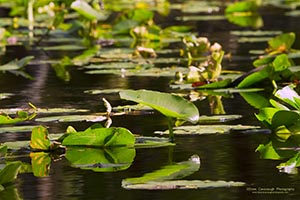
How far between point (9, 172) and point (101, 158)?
38cm

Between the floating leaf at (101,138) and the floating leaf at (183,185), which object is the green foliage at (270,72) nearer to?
the floating leaf at (101,138)

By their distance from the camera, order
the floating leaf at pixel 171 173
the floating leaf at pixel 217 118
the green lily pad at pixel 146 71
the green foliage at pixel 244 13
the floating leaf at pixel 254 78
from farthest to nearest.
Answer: the green foliage at pixel 244 13 → the green lily pad at pixel 146 71 → the floating leaf at pixel 254 78 → the floating leaf at pixel 217 118 → the floating leaf at pixel 171 173

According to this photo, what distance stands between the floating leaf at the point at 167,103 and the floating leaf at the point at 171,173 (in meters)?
0.16

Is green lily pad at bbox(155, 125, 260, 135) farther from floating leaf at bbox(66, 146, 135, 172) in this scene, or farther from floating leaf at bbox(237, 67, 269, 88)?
floating leaf at bbox(237, 67, 269, 88)

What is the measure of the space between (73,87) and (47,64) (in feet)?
3.33

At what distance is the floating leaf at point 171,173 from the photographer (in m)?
2.18

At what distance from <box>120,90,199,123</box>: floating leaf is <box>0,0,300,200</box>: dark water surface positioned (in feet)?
0.28

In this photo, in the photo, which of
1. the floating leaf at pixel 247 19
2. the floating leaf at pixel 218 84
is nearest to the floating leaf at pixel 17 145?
the floating leaf at pixel 218 84

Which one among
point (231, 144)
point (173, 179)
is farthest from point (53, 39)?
point (173, 179)

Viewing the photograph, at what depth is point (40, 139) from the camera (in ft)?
8.25

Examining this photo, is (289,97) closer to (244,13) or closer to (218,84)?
(218,84)

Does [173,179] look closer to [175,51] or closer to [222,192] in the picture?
A: [222,192]

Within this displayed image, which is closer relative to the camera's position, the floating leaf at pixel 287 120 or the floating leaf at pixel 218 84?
the floating leaf at pixel 287 120

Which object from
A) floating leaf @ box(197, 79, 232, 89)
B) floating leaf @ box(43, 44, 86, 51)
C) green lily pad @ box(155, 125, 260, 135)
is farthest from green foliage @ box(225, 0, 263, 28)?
green lily pad @ box(155, 125, 260, 135)
